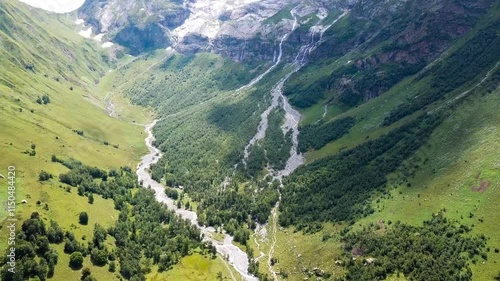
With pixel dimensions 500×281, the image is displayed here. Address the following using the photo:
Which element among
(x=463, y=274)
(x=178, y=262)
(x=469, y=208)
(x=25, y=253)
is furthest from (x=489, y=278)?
(x=25, y=253)

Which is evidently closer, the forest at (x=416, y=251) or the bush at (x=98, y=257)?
the forest at (x=416, y=251)

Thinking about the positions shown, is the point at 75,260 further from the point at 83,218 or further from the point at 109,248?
the point at 83,218

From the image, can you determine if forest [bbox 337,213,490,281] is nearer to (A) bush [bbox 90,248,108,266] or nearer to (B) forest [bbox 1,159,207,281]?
(B) forest [bbox 1,159,207,281]

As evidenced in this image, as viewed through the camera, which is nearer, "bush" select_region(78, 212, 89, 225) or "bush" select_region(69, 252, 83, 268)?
"bush" select_region(69, 252, 83, 268)

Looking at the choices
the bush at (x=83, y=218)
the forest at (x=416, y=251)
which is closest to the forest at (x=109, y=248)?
the bush at (x=83, y=218)

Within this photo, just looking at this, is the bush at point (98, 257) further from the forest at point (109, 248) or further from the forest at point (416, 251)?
the forest at point (416, 251)

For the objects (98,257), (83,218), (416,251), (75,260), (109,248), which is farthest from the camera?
(83,218)

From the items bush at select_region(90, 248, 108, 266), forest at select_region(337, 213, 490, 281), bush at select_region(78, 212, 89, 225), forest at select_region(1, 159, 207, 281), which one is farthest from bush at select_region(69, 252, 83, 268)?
forest at select_region(337, 213, 490, 281)

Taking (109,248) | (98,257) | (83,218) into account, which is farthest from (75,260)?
(83,218)

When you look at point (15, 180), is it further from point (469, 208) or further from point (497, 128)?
point (497, 128)

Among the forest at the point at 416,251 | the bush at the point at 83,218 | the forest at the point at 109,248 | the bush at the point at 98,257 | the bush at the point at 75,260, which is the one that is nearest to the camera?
the forest at the point at 109,248

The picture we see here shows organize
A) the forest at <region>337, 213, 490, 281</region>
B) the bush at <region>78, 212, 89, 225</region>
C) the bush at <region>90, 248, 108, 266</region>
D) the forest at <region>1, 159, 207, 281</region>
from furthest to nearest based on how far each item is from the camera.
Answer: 1. the bush at <region>78, 212, 89, 225</region>
2. the bush at <region>90, 248, 108, 266</region>
3. the forest at <region>337, 213, 490, 281</region>
4. the forest at <region>1, 159, 207, 281</region>
